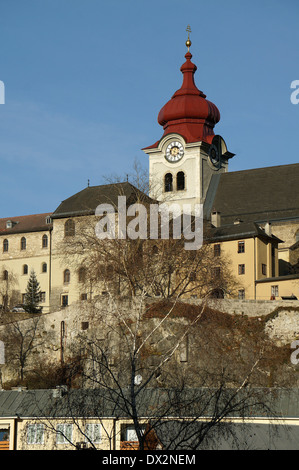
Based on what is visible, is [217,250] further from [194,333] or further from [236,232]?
[194,333]

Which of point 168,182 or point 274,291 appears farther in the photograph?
point 168,182

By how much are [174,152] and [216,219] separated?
14169 millimetres

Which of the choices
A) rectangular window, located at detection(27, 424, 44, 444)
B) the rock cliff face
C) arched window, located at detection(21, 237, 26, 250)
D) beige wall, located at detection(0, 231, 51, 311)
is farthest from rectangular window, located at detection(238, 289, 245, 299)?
rectangular window, located at detection(27, 424, 44, 444)

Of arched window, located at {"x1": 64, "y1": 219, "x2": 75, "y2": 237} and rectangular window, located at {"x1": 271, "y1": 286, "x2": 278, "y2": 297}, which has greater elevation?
arched window, located at {"x1": 64, "y1": 219, "x2": 75, "y2": 237}

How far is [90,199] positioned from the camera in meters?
79.8

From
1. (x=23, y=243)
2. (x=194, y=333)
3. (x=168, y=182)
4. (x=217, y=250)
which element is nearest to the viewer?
(x=194, y=333)

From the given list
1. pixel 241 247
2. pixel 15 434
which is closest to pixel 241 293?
pixel 241 247

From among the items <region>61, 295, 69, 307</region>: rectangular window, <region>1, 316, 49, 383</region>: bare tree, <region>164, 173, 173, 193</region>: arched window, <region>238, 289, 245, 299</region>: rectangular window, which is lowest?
<region>1, 316, 49, 383</region>: bare tree

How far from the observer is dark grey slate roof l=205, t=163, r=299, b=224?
80500 millimetres

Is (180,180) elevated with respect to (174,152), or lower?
lower

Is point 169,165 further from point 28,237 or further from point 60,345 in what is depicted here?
point 60,345

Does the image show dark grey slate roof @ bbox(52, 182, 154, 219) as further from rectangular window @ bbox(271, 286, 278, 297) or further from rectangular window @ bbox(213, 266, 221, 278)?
rectangular window @ bbox(271, 286, 278, 297)

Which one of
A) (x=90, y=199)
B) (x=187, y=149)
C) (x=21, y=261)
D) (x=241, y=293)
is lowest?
(x=241, y=293)

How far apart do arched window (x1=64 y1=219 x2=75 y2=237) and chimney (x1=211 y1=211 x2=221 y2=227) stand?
1126cm
